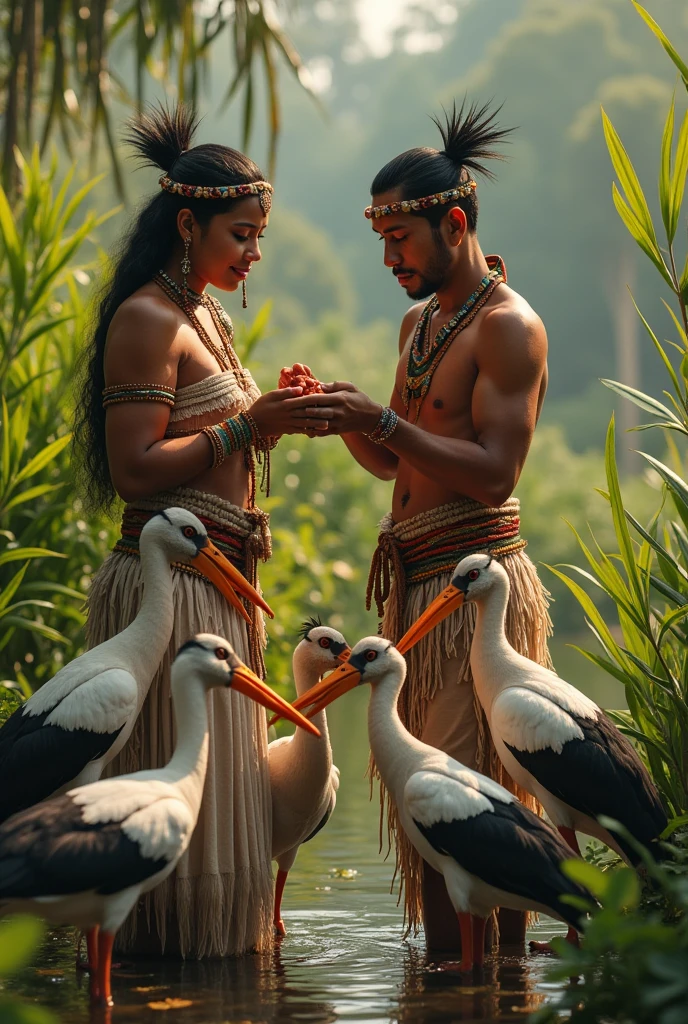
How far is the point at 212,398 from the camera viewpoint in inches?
167

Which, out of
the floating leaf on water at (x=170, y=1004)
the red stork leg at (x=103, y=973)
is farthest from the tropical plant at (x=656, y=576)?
the red stork leg at (x=103, y=973)

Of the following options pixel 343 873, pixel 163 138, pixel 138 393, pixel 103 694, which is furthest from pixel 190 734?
pixel 343 873

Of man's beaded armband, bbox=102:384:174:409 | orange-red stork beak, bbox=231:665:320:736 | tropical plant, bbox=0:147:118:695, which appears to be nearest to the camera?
orange-red stork beak, bbox=231:665:320:736

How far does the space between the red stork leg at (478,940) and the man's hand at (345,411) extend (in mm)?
1383

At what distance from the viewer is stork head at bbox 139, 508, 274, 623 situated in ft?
13.3

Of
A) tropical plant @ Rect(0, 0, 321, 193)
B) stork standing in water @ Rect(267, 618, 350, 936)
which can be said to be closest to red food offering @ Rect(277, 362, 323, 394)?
stork standing in water @ Rect(267, 618, 350, 936)

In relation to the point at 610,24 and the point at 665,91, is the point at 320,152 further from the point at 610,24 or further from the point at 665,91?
the point at 665,91

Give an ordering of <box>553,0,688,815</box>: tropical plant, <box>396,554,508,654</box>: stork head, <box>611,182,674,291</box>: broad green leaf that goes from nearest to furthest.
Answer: <box>396,554,508,654</box>: stork head < <box>553,0,688,815</box>: tropical plant < <box>611,182,674,291</box>: broad green leaf

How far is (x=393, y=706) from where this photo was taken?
13.4 ft

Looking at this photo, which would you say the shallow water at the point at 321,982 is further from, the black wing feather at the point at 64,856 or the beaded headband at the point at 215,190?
the beaded headband at the point at 215,190

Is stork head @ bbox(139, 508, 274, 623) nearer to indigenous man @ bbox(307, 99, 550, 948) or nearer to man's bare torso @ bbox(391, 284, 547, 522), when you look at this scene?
indigenous man @ bbox(307, 99, 550, 948)

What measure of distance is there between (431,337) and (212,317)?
26.6 inches

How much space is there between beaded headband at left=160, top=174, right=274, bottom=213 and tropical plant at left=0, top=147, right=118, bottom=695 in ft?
7.10

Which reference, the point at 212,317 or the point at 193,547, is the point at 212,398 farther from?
the point at 193,547
